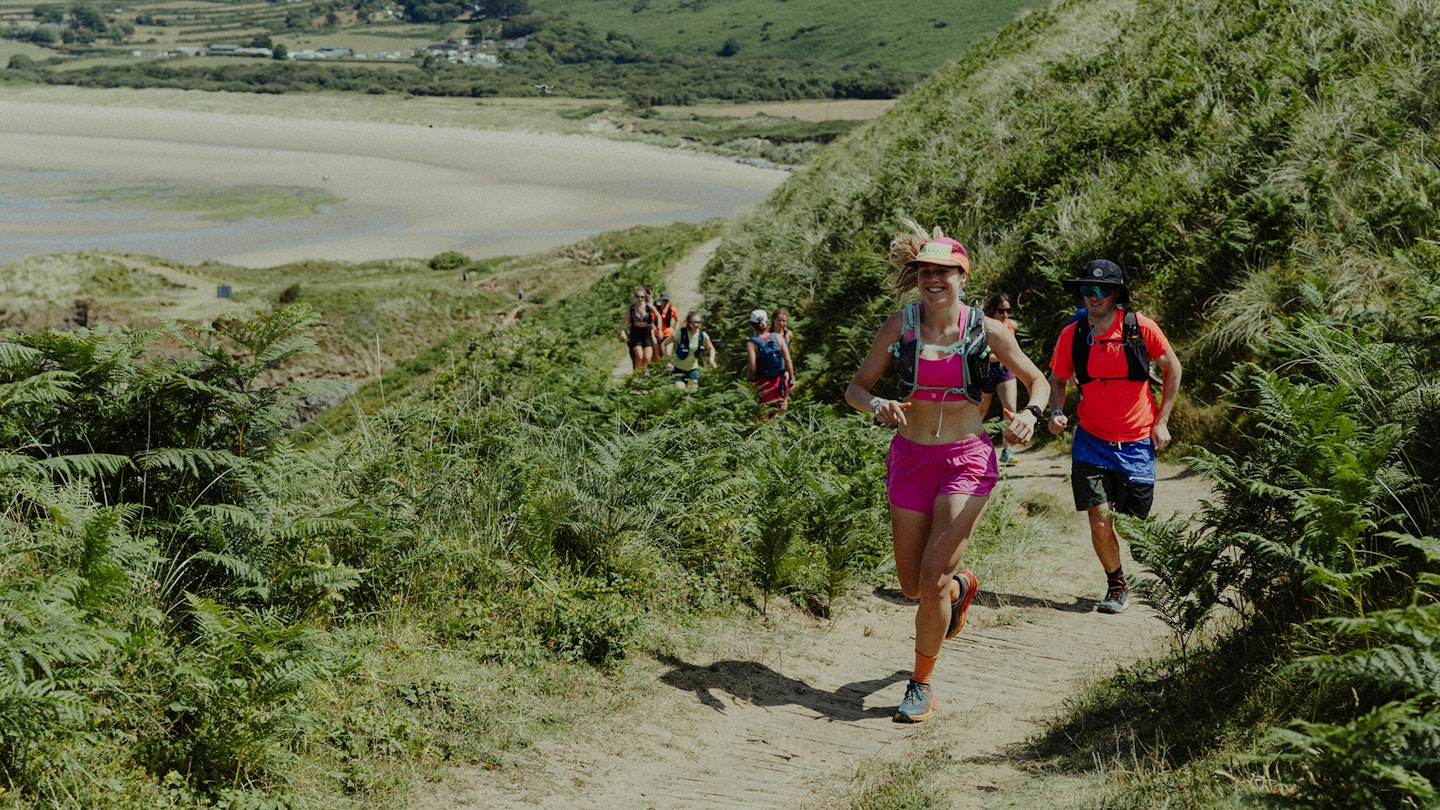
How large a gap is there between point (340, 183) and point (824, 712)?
6796 cm

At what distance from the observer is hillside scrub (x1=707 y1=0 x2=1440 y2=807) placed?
3959 millimetres

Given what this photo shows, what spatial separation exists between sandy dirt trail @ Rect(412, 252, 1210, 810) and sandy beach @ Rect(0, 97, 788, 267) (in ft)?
99.2

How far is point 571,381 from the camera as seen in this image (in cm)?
1115

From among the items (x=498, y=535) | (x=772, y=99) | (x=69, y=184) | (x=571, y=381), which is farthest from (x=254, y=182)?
(x=772, y=99)

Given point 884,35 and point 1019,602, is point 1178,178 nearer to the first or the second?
point 1019,602

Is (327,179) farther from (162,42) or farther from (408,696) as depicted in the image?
(162,42)

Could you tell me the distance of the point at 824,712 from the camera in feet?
18.3

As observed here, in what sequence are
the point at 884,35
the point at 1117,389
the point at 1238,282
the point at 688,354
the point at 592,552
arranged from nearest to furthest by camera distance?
1. the point at 592,552
2. the point at 1117,389
3. the point at 1238,282
4. the point at 688,354
5. the point at 884,35

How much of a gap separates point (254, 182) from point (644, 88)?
3739 inches

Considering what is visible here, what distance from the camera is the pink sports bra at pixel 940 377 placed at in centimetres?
516

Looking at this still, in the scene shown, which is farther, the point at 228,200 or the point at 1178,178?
the point at 228,200

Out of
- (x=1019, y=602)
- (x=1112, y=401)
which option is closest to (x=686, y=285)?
(x=1019, y=602)

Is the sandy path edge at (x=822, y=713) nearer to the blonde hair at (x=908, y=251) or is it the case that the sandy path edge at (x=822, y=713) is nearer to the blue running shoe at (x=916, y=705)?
the blue running shoe at (x=916, y=705)

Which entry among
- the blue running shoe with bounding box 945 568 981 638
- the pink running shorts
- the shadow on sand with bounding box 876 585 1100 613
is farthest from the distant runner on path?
the shadow on sand with bounding box 876 585 1100 613
